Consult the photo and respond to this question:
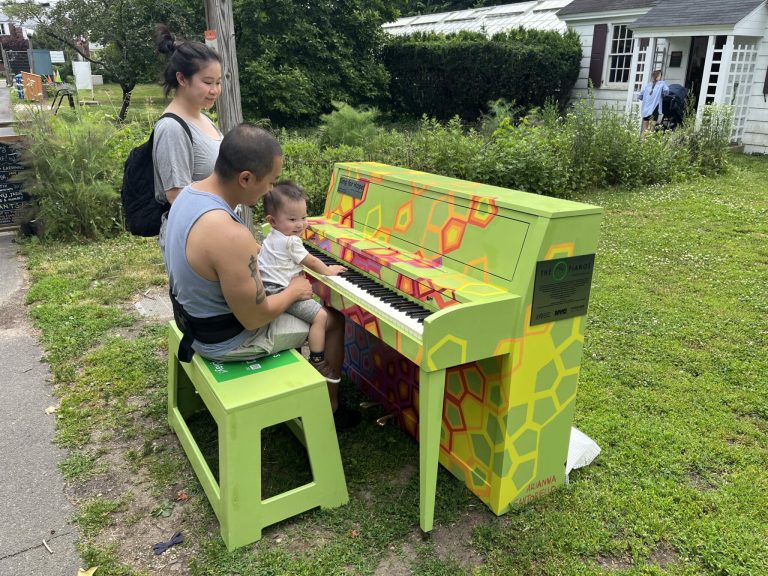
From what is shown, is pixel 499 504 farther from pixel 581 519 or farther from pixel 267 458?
pixel 267 458

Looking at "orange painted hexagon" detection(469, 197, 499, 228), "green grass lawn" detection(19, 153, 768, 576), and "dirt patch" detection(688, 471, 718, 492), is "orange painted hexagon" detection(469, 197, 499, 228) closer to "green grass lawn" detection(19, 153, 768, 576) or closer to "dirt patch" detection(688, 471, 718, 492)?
"green grass lawn" detection(19, 153, 768, 576)

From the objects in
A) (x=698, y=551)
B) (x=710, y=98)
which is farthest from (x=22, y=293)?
(x=710, y=98)

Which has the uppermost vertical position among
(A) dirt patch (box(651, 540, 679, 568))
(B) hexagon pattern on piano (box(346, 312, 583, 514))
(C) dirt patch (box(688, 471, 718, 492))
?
(B) hexagon pattern on piano (box(346, 312, 583, 514))

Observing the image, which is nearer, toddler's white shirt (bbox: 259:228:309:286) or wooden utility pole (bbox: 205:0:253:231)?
toddler's white shirt (bbox: 259:228:309:286)

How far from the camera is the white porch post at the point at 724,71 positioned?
12.4 meters

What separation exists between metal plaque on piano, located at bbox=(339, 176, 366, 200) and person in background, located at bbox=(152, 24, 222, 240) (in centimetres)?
94

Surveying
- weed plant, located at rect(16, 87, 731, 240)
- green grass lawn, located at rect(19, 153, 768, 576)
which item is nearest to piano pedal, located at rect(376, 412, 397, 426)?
green grass lawn, located at rect(19, 153, 768, 576)

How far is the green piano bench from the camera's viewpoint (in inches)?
102

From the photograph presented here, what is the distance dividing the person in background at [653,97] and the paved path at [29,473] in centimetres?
1176

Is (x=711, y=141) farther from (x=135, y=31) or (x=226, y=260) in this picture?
(x=135, y=31)

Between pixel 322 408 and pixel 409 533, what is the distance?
2.37ft

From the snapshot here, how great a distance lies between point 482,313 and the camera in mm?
2426

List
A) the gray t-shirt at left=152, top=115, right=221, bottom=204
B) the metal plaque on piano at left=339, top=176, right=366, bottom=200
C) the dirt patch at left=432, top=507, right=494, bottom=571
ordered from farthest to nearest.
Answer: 1. the metal plaque on piano at left=339, top=176, right=366, bottom=200
2. the gray t-shirt at left=152, top=115, right=221, bottom=204
3. the dirt patch at left=432, top=507, right=494, bottom=571

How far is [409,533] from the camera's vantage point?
2801 mm
